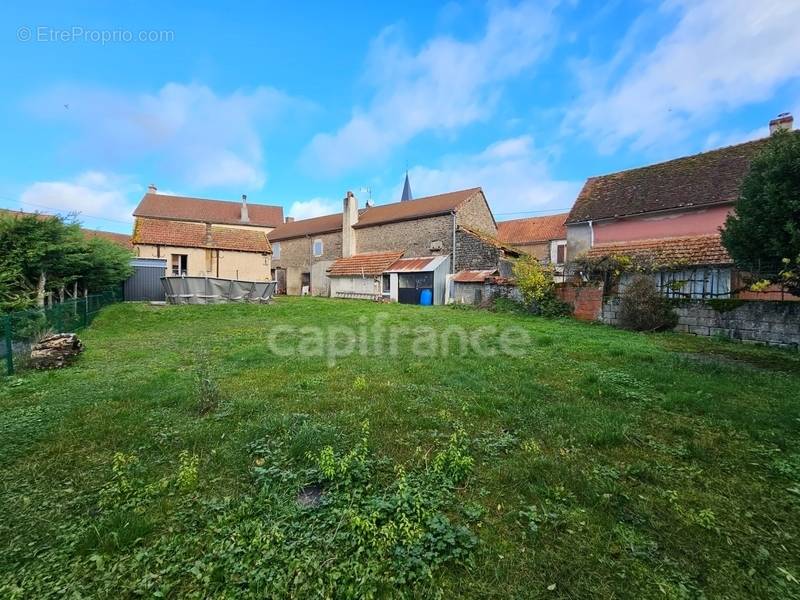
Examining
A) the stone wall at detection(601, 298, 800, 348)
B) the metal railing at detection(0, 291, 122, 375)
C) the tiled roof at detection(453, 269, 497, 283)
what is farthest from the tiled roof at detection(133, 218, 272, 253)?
the stone wall at detection(601, 298, 800, 348)

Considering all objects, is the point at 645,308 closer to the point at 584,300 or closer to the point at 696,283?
the point at 696,283

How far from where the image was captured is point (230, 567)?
2068 millimetres

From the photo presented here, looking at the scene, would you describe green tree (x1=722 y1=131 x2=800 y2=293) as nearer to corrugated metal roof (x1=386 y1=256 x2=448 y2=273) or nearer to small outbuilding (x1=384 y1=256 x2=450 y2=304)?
small outbuilding (x1=384 y1=256 x2=450 y2=304)

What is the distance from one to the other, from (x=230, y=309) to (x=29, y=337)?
8.47 meters

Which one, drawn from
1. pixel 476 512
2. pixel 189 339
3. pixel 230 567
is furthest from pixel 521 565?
pixel 189 339

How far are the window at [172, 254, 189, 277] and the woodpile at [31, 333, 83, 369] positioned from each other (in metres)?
15.1

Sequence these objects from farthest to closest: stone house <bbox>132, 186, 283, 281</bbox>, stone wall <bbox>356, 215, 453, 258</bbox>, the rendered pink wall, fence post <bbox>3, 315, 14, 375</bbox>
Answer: stone wall <bbox>356, 215, 453, 258</bbox> → stone house <bbox>132, 186, 283, 281</bbox> → the rendered pink wall → fence post <bbox>3, 315, 14, 375</bbox>

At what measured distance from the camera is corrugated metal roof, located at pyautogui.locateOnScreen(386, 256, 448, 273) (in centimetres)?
2145

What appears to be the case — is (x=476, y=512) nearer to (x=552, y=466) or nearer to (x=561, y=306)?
(x=552, y=466)

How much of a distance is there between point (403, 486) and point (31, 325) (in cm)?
841

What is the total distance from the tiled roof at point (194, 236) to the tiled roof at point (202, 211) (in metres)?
21.8

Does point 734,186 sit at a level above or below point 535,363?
above

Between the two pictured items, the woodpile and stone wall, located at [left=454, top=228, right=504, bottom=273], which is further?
stone wall, located at [left=454, top=228, right=504, bottom=273]

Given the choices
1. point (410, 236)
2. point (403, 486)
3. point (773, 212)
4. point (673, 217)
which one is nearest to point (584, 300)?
point (673, 217)
